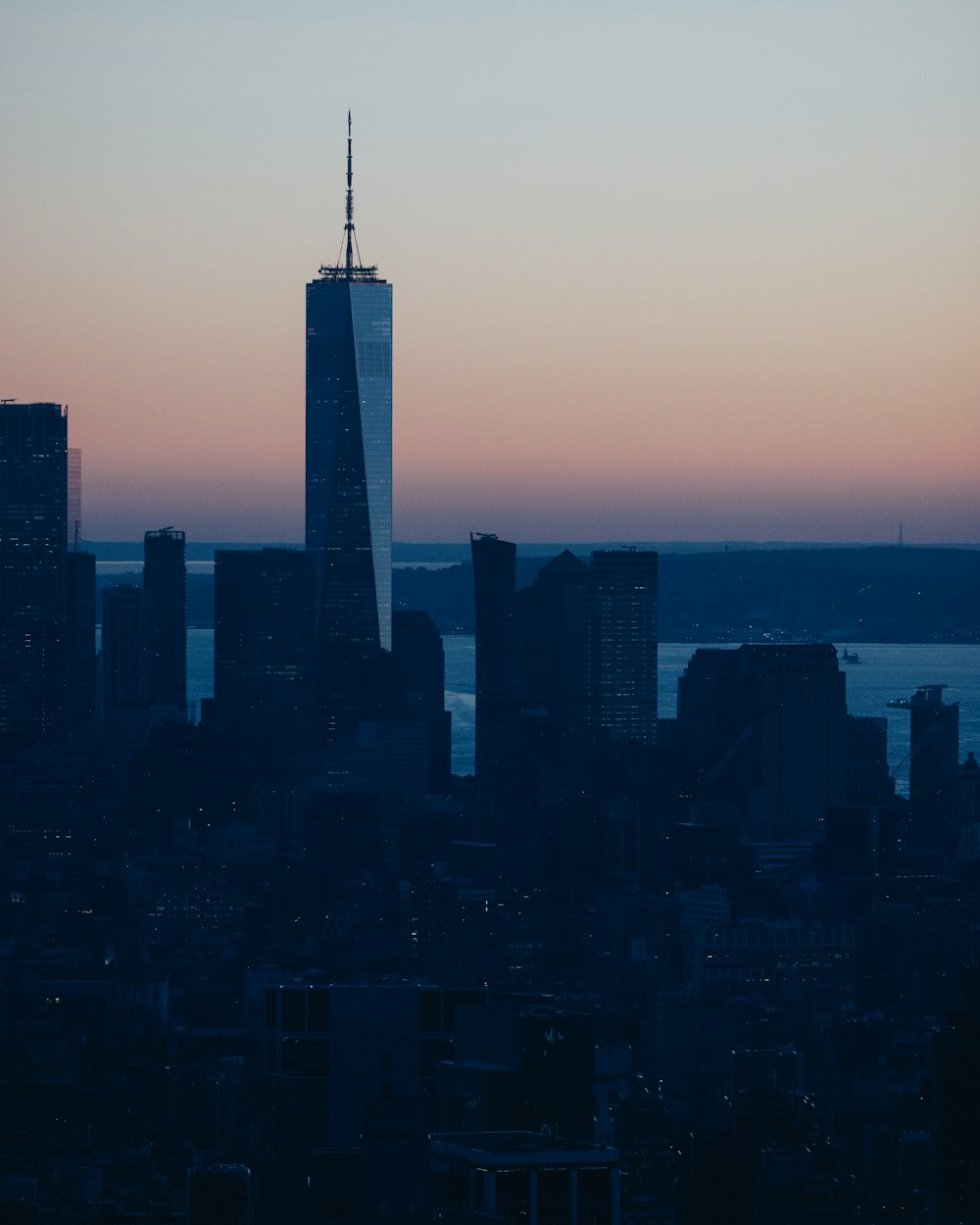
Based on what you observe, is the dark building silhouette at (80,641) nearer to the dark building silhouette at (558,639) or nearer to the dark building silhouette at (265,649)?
the dark building silhouette at (265,649)

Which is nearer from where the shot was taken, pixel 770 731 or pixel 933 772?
pixel 933 772

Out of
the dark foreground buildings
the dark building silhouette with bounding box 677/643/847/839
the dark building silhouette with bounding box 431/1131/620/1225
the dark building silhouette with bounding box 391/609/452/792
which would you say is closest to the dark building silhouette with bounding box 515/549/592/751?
the dark foreground buildings

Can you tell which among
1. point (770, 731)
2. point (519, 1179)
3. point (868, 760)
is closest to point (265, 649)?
point (770, 731)

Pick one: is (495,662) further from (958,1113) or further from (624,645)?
(958,1113)

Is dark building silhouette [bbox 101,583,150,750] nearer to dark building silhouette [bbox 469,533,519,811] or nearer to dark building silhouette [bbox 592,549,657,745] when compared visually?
dark building silhouette [bbox 469,533,519,811]

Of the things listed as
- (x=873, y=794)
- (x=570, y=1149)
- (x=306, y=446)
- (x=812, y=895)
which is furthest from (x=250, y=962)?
(x=306, y=446)
